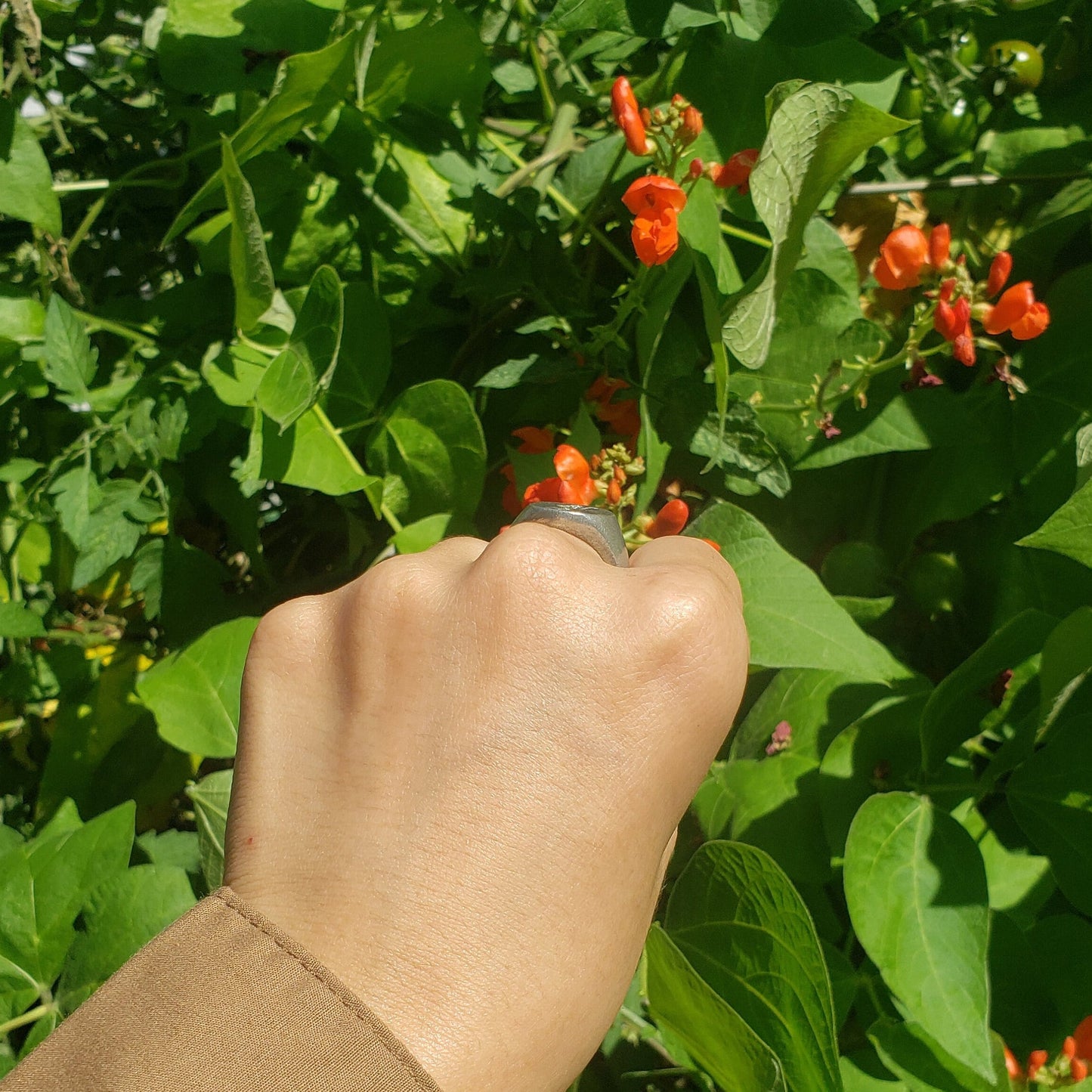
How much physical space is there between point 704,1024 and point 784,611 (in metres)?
0.36

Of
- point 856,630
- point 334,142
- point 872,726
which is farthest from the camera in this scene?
point 334,142

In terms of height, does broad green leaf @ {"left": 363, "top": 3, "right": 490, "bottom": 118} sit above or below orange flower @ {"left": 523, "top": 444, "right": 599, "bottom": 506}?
above

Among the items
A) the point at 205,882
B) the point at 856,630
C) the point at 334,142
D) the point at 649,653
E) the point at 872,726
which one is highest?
the point at 334,142

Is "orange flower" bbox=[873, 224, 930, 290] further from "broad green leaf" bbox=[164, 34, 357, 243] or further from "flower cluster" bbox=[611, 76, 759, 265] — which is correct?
"broad green leaf" bbox=[164, 34, 357, 243]

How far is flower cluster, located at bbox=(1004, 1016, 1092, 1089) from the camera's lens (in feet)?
2.83

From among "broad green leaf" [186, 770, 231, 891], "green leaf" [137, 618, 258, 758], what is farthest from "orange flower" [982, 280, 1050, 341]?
"broad green leaf" [186, 770, 231, 891]

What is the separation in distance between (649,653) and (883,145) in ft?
2.59

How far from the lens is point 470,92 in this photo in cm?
106

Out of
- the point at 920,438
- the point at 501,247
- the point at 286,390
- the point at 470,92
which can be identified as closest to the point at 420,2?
the point at 470,92

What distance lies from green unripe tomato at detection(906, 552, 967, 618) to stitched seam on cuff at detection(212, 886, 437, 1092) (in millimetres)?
759

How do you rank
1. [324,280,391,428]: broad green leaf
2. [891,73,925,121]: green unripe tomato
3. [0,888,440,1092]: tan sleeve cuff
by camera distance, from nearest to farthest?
[0,888,440,1092]: tan sleeve cuff < [324,280,391,428]: broad green leaf < [891,73,925,121]: green unripe tomato

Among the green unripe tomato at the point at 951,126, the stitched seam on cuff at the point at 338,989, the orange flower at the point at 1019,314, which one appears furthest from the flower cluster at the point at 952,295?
the stitched seam on cuff at the point at 338,989

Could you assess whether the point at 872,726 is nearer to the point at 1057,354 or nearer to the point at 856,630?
the point at 856,630

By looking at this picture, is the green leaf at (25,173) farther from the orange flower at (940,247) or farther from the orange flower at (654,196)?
the orange flower at (940,247)
